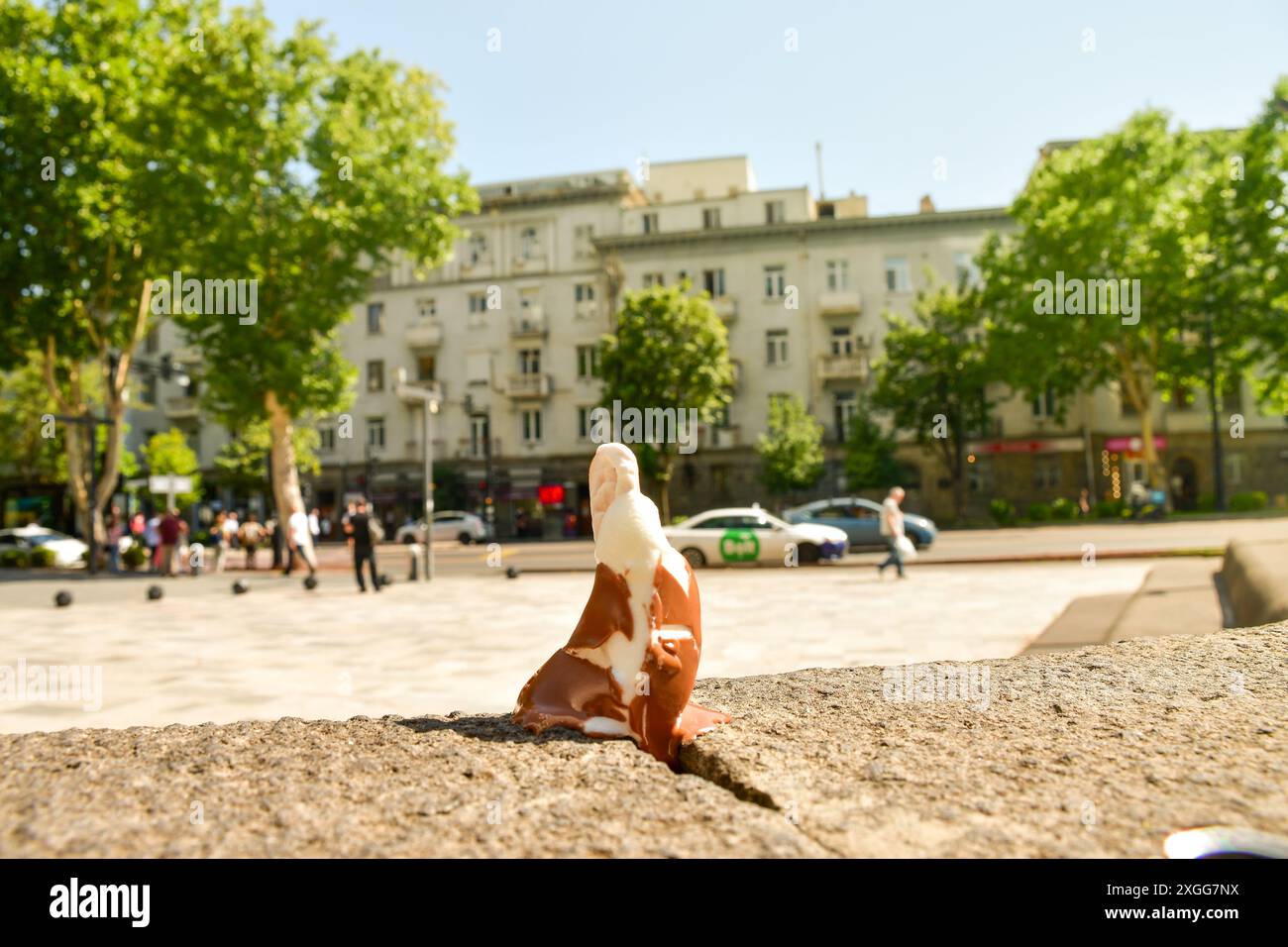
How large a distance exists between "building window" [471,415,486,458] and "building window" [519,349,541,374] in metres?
3.34

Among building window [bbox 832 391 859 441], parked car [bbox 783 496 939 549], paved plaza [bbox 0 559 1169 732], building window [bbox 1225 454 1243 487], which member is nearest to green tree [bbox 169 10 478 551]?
paved plaza [bbox 0 559 1169 732]

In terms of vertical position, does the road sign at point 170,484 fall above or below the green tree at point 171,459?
below

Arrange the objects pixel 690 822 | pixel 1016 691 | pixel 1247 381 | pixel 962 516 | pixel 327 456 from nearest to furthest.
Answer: pixel 690 822 → pixel 1016 691 → pixel 962 516 → pixel 1247 381 → pixel 327 456

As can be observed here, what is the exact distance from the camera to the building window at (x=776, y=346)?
45.5 meters

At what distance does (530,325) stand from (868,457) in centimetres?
1912

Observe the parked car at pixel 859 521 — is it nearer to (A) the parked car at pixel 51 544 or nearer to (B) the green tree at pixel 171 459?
(A) the parked car at pixel 51 544

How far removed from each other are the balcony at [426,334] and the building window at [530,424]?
634 centimetres

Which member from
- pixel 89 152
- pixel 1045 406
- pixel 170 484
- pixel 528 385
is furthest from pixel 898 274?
pixel 89 152

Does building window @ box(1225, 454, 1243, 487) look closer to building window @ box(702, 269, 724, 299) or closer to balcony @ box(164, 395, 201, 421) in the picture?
building window @ box(702, 269, 724, 299)

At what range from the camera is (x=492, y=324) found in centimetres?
4878

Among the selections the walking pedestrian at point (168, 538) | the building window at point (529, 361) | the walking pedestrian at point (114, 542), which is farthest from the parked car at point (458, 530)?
the walking pedestrian at point (168, 538)

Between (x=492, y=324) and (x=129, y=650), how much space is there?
40.2 metres

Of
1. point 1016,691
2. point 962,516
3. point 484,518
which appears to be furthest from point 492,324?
point 1016,691
